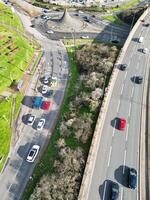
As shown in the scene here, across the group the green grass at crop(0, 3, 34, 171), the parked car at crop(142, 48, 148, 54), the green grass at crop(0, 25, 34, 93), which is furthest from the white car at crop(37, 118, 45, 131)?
the parked car at crop(142, 48, 148, 54)

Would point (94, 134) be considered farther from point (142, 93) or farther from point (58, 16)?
point (58, 16)

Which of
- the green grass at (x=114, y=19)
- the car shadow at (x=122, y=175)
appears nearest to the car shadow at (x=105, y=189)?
the car shadow at (x=122, y=175)

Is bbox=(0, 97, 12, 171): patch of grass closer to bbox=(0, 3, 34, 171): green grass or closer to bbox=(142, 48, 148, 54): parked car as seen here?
bbox=(0, 3, 34, 171): green grass

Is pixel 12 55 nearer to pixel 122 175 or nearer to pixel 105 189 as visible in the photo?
pixel 122 175

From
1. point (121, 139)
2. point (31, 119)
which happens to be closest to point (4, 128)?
point (31, 119)

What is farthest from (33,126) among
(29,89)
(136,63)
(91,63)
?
(136,63)

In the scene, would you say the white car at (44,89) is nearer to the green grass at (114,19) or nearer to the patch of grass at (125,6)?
the green grass at (114,19)

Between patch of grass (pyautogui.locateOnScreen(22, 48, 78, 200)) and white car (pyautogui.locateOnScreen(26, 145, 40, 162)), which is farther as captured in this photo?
white car (pyautogui.locateOnScreen(26, 145, 40, 162))

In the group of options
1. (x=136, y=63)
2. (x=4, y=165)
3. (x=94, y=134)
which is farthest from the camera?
(x=136, y=63)
